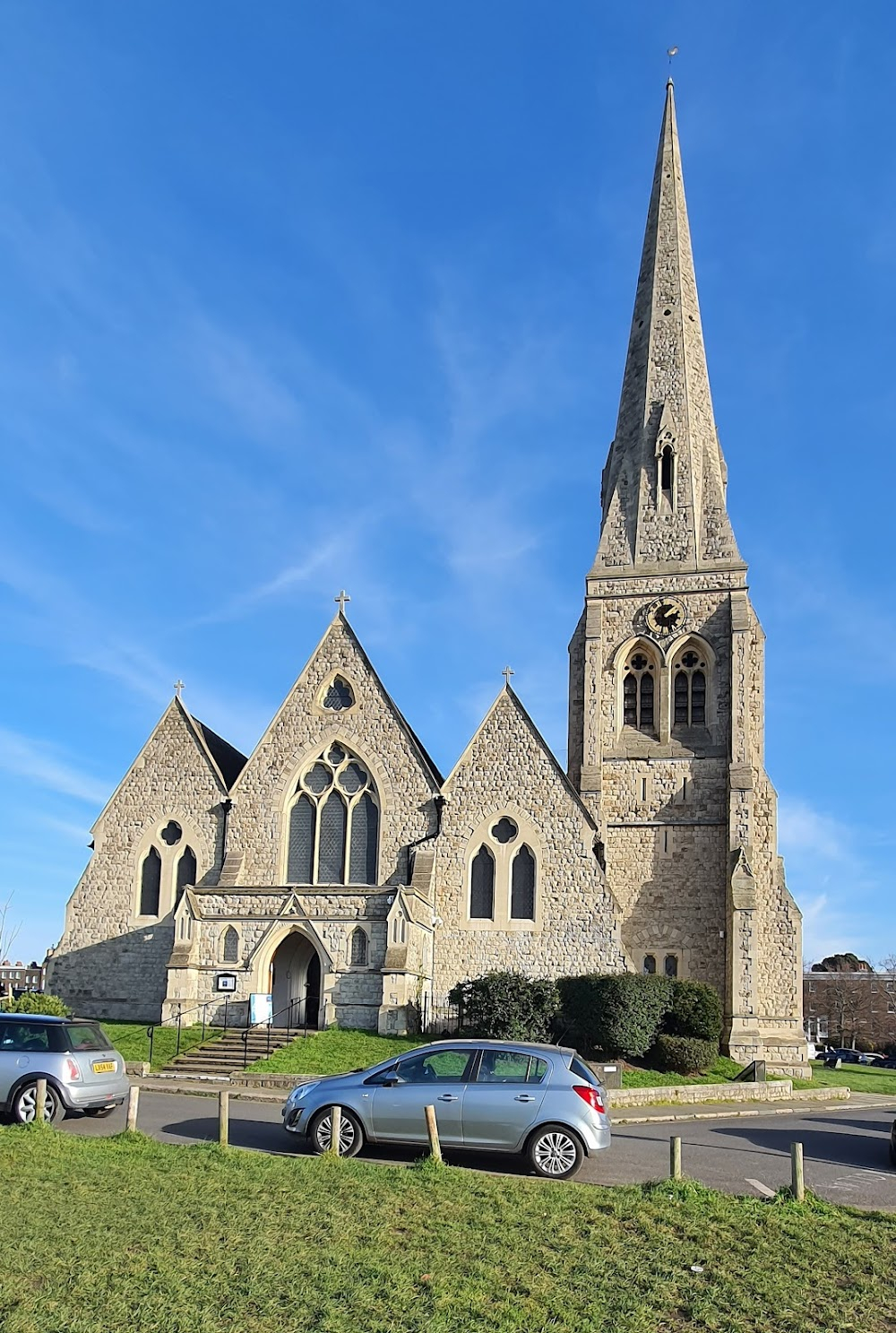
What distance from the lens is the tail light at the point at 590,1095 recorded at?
13203 millimetres

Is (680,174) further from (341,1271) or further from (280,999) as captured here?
(341,1271)

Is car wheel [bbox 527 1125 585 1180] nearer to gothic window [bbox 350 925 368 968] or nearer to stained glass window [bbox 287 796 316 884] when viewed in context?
gothic window [bbox 350 925 368 968]

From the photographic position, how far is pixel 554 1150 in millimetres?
13008

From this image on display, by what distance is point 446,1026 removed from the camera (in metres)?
28.8

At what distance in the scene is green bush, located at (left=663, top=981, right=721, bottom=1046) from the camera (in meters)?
27.9

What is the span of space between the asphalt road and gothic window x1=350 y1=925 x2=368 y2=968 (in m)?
8.33

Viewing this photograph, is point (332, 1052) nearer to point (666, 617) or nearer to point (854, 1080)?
point (666, 617)

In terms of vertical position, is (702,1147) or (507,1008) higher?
(507,1008)

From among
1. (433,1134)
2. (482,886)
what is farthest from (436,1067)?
(482,886)

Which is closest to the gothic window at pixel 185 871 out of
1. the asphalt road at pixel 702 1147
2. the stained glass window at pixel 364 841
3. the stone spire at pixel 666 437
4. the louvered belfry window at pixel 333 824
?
the louvered belfry window at pixel 333 824

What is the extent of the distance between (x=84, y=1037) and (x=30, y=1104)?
3.67ft

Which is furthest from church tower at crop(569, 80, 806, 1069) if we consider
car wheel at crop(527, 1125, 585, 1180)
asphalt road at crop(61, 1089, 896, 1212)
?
car wheel at crop(527, 1125, 585, 1180)

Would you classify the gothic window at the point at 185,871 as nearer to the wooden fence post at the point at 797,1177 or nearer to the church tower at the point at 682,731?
the church tower at the point at 682,731

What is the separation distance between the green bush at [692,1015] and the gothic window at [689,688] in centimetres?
855
